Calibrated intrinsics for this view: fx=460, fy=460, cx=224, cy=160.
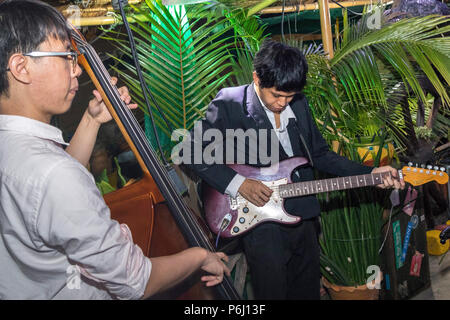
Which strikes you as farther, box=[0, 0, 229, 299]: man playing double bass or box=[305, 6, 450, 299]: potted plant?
box=[305, 6, 450, 299]: potted plant

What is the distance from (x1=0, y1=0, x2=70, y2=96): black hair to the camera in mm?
1098

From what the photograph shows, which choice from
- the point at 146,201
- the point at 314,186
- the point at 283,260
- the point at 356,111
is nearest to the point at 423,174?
the point at 314,186

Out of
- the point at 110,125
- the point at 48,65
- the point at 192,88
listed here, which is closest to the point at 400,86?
the point at 192,88

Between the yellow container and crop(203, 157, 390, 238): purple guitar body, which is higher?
crop(203, 157, 390, 238): purple guitar body

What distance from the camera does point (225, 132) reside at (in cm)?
217

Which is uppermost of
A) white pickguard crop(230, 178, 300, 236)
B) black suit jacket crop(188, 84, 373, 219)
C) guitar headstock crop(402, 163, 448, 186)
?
black suit jacket crop(188, 84, 373, 219)

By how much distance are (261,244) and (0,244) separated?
4.15ft

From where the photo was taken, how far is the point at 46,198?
1.00m

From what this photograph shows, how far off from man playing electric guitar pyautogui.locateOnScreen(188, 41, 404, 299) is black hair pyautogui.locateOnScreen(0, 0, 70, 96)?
3.70 feet

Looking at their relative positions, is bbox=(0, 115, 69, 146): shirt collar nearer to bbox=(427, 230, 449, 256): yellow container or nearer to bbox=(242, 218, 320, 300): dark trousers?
bbox=(242, 218, 320, 300): dark trousers

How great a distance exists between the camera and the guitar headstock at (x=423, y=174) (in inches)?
82.8

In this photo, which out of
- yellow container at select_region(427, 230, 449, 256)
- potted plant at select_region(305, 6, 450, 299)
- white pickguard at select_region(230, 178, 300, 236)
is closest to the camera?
white pickguard at select_region(230, 178, 300, 236)

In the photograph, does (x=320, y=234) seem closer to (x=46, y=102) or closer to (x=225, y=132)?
(x=225, y=132)

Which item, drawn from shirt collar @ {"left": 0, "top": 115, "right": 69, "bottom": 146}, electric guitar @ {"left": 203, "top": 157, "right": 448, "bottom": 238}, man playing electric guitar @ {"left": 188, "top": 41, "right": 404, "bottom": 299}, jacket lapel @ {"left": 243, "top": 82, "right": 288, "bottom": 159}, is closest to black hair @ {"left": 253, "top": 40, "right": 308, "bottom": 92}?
man playing electric guitar @ {"left": 188, "top": 41, "right": 404, "bottom": 299}
